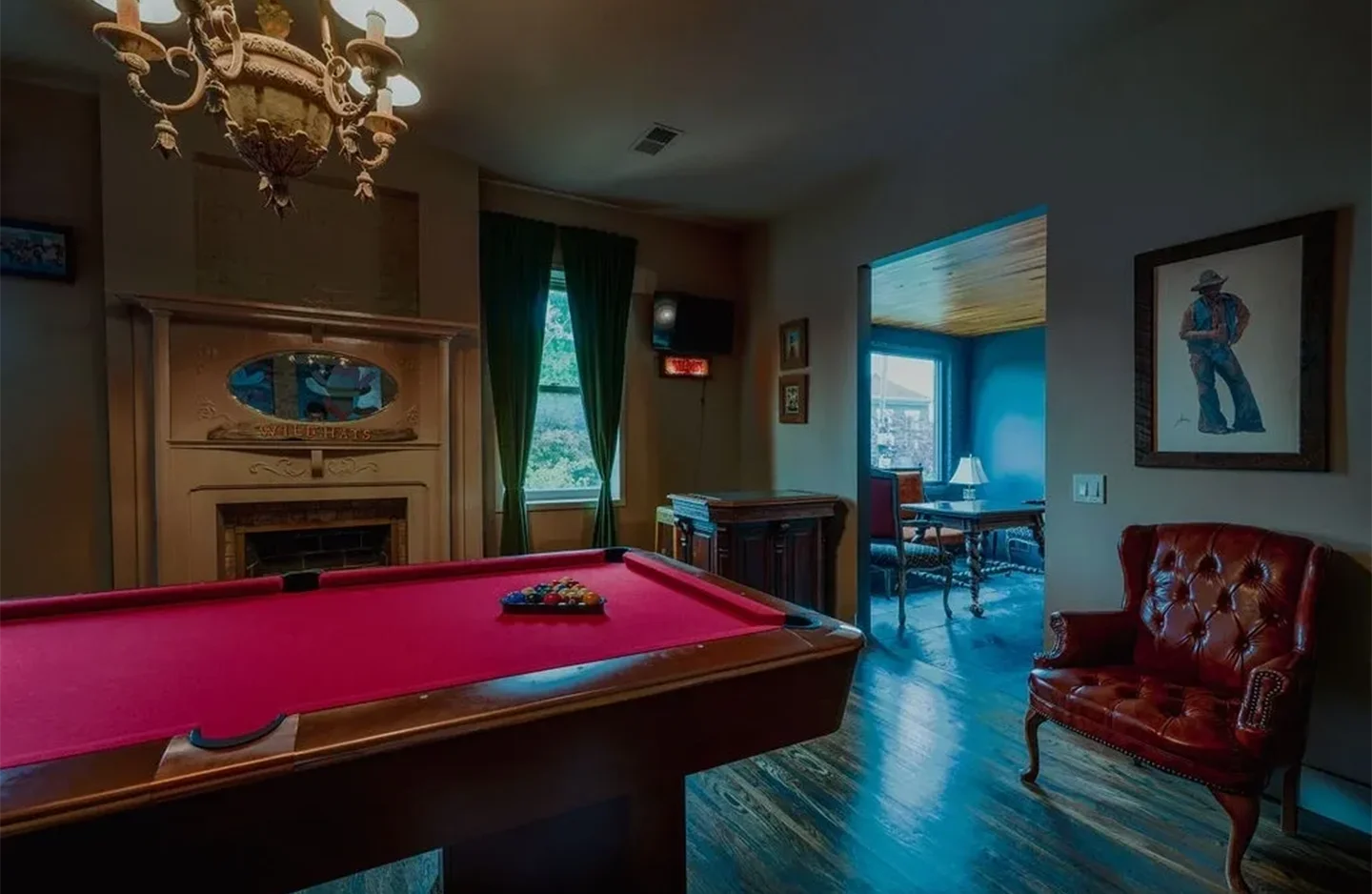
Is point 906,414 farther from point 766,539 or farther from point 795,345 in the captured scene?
point 766,539

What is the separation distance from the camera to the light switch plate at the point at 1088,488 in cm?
260

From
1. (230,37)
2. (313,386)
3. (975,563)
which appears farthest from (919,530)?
(230,37)

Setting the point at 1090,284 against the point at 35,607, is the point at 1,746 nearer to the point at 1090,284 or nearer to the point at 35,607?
the point at 35,607

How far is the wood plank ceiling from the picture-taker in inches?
157

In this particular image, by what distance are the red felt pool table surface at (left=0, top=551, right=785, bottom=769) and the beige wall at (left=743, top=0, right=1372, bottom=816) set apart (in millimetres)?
1937

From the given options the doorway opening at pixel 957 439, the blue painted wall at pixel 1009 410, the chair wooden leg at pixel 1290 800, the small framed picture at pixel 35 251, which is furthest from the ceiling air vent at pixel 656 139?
the blue painted wall at pixel 1009 410

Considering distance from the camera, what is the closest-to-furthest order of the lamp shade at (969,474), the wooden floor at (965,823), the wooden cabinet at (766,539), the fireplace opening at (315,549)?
the wooden floor at (965,823)
the fireplace opening at (315,549)
the wooden cabinet at (766,539)
the lamp shade at (969,474)

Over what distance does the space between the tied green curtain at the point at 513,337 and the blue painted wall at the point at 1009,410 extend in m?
5.13

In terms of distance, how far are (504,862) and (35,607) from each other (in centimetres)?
141

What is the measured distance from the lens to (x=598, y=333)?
417 cm

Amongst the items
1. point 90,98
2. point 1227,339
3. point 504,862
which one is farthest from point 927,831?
point 90,98

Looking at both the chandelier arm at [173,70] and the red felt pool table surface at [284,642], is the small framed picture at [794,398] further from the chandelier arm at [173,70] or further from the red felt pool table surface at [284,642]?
the chandelier arm at [173,70]

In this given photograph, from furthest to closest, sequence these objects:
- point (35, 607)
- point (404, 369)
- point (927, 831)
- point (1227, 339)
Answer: point (404, 369) → point (1227, 339) → point (927, 831) → point (35, 607)

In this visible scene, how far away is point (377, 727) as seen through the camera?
929mm
